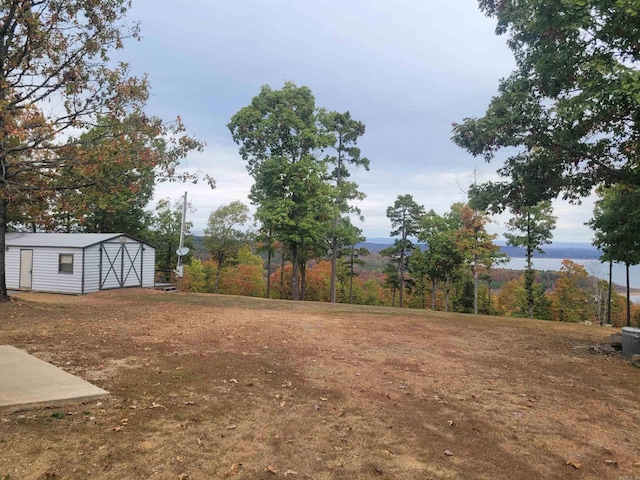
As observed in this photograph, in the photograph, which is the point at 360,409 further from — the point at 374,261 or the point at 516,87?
the point at 374,261

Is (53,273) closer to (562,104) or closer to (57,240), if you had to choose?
(57,240)

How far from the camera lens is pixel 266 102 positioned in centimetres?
2569

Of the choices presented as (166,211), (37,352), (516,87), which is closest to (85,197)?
(37,352)

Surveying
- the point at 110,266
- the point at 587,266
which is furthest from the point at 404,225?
the point at 110,266

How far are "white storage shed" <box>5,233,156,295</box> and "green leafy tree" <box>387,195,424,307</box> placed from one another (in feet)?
86.7

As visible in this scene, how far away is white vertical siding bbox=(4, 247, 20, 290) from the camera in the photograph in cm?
2184

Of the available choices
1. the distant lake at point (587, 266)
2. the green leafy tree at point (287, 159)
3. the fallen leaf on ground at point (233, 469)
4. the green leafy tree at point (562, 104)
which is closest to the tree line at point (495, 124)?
the green leafy tree at point (562, 104)

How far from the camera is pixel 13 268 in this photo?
72.4 feet

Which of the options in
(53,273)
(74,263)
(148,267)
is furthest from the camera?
(148,267)

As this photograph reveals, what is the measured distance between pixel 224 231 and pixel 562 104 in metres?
36.8

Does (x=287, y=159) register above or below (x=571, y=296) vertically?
above

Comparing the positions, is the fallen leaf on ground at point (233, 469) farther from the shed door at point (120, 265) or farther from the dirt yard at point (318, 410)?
the shed door at point (120, 265)

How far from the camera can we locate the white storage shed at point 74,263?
19.8 meters

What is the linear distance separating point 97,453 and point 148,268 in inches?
892
